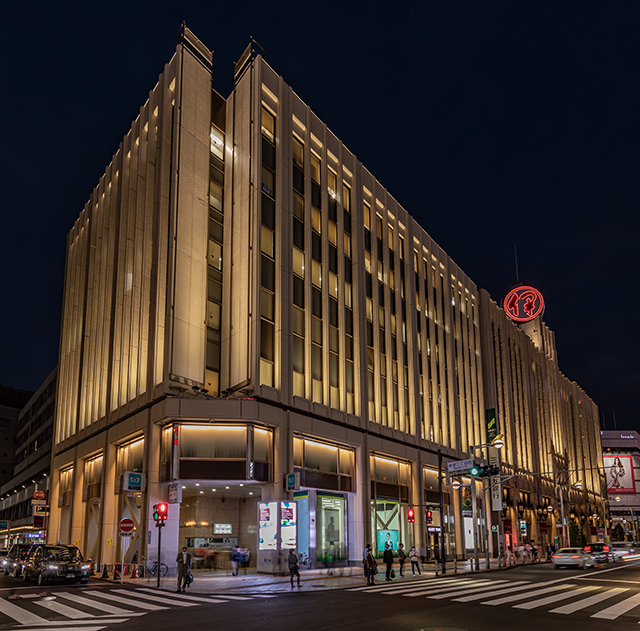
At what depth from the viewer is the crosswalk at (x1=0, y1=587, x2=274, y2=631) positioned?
15.2 m

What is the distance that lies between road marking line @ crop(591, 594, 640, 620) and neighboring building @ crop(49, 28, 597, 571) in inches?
663

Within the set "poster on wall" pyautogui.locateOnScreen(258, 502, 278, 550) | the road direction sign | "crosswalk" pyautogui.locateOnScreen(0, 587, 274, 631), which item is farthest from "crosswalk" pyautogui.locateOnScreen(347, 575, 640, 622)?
the road direction sign

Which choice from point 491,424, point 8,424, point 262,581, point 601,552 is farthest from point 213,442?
point 8,424

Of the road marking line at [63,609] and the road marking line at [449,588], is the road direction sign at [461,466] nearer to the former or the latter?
the road marking line at [449,588]

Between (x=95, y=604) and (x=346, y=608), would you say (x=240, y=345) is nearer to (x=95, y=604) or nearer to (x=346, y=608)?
(x=95, y=604)

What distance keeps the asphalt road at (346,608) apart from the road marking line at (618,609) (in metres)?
0.03

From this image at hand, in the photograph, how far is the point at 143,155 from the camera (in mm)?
41656

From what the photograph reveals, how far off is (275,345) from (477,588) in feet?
53.7

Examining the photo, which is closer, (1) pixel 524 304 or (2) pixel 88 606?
(2) pixel 88 606

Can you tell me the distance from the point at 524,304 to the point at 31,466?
237 ft

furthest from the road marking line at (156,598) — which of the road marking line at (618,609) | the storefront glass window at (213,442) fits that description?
the road marking line at (618,609)

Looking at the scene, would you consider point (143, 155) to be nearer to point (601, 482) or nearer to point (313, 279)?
point (313, 279)

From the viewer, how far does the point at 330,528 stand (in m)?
37.3

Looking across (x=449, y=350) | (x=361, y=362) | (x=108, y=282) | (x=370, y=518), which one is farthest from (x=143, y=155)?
(x=449, y=350)
